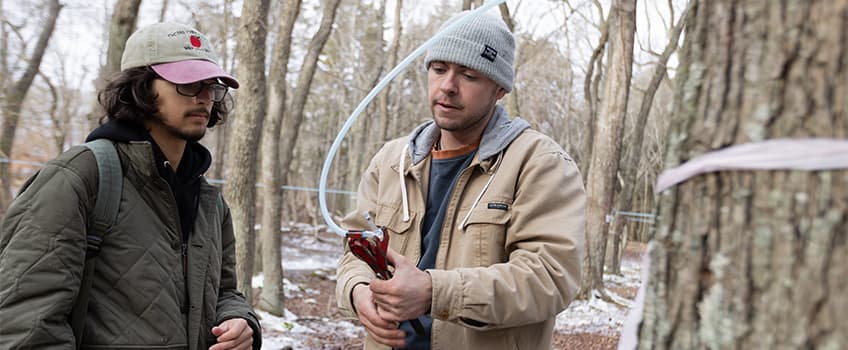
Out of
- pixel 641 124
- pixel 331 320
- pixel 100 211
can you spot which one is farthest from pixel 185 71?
pixel 641 124

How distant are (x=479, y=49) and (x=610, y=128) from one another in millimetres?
7681

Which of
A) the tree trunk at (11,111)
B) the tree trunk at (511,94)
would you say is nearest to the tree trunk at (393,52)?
the tree trunk at (511,94)

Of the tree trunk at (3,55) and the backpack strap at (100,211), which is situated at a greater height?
the tree trunk at (3,55)

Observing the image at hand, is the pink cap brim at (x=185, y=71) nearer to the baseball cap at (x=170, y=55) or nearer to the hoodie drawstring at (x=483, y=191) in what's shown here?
the baseball cap at (x=170, y=55)

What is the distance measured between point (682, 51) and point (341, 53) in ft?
85.3

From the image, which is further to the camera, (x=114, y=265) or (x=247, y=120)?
(x=247, y=120)

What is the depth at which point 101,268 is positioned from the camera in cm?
203

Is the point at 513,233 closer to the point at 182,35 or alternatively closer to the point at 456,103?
the point at 456,103

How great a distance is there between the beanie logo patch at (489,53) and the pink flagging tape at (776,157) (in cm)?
125

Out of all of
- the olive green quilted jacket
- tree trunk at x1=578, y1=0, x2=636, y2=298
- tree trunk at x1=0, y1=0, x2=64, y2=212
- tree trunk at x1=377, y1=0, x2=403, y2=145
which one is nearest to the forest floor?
tree trunk at x1=578, y1=0, x2=636, y2=298

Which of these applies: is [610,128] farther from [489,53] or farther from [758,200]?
[758,200]

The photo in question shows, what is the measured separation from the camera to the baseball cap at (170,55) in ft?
7.49

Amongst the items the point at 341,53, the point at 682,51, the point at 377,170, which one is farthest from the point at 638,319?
the point at 341,53

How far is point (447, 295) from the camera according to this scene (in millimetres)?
1858
